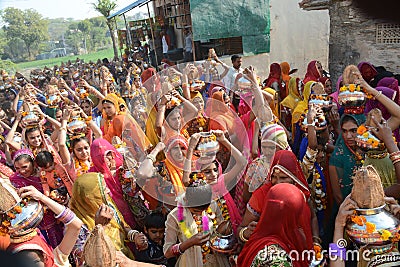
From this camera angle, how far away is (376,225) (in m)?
1.83

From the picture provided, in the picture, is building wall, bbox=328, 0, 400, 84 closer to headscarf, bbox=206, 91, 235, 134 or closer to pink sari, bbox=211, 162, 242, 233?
headscarf, bbox=206, 91, 235, 134

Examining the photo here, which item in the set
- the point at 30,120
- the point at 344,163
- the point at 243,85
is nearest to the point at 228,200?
the point at 344,163

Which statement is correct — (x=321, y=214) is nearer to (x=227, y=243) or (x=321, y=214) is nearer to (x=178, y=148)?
(x=227, y=243)

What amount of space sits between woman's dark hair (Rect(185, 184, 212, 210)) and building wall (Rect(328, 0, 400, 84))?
16.5ft

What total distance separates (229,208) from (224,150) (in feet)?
2.49

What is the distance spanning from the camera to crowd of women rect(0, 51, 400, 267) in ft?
6.99

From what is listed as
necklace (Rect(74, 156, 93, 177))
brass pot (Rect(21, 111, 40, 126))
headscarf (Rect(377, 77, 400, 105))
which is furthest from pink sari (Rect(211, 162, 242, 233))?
brass pot (Rect(21, 111, 40, 126))

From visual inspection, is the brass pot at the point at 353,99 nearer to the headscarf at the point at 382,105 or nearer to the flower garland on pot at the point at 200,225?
the headscarf at the point at 382,105

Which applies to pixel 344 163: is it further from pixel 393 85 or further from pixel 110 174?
pixel 110 174

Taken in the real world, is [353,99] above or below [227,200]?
above

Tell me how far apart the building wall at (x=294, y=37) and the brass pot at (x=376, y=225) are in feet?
28.0

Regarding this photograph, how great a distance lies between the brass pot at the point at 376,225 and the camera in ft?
6.00

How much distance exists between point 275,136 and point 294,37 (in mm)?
8330

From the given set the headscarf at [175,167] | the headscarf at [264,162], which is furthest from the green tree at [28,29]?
the headscarf at [264,162]
